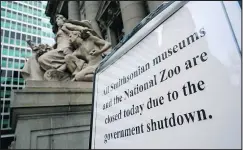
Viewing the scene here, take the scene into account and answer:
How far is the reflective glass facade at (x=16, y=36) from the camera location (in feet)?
157

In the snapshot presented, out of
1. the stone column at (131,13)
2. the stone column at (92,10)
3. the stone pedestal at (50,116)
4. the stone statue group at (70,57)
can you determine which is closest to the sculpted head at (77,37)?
the stone statue group at (70,57)

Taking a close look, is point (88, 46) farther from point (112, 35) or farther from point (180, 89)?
point (112, 35)

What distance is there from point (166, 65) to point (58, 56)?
4.07 metres

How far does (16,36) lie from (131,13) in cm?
4672

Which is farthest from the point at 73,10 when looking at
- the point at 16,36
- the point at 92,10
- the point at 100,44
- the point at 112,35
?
the point at 16,36

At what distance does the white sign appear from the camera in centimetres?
106

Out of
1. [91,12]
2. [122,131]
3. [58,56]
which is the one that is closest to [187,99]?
[122,131]

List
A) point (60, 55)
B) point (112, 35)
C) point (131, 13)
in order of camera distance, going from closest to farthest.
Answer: point (60, 55) < point (131, 13) < point (112, 35)

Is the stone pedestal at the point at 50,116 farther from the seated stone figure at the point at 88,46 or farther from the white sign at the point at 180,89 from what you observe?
the white sign at the point at 180,89

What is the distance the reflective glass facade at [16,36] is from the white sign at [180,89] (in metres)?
43.9

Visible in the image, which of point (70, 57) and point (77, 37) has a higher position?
point (77, 37)

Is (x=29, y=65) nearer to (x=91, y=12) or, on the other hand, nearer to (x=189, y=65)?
(x=189, y=65)

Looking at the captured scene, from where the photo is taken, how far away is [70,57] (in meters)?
A: 4.89

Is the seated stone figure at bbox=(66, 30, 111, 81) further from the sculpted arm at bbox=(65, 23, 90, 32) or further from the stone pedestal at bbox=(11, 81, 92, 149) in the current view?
the stone pedestal at bbox=(11, 81, 92, 149)
